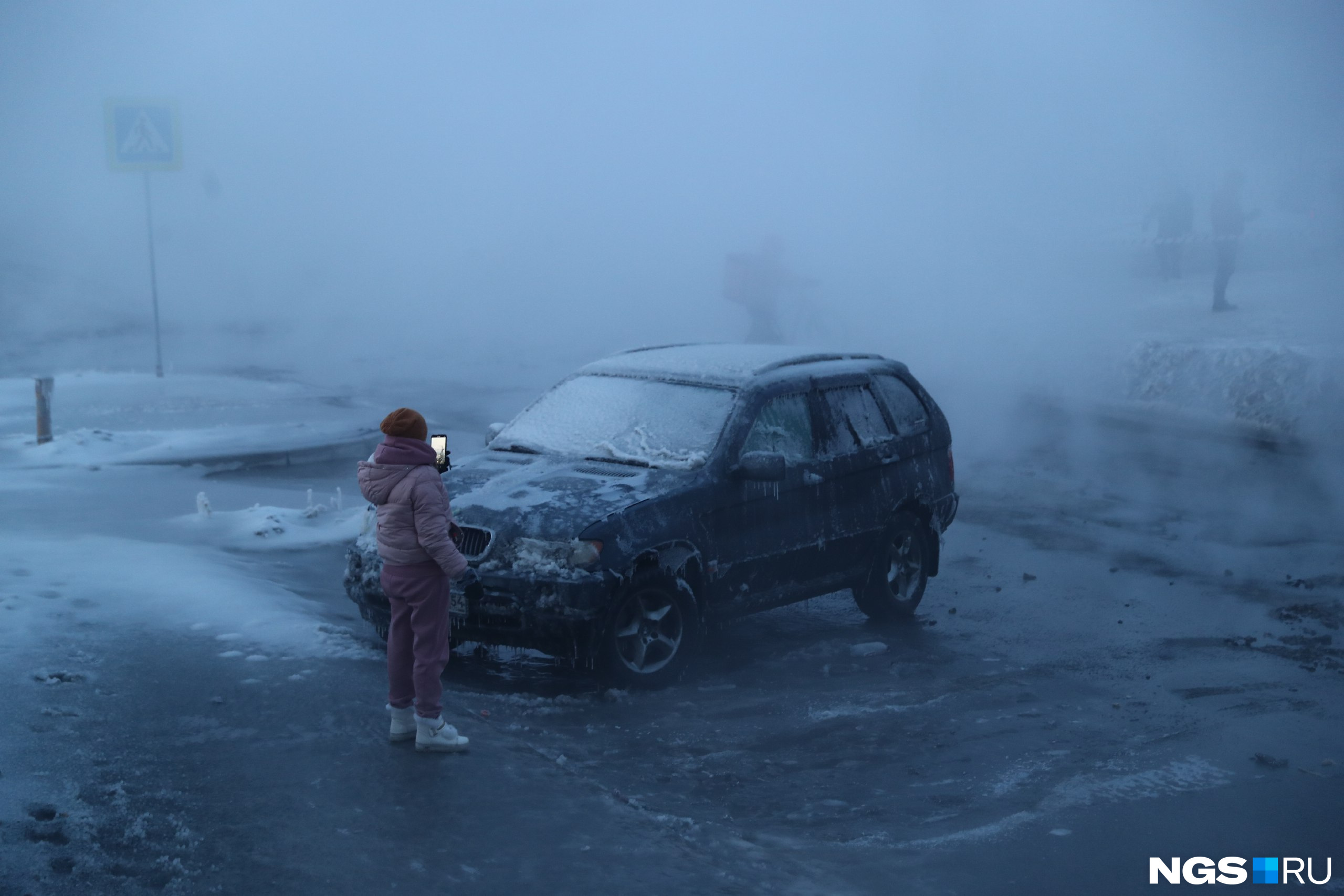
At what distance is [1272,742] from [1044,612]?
2406mm

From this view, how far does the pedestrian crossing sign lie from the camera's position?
17.9 meters

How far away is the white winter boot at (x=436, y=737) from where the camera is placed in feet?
17.3

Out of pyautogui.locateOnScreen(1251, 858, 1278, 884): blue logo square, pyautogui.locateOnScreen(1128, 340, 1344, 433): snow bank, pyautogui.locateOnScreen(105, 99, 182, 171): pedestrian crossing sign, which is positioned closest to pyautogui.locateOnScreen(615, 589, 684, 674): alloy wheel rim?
pyautogui.locateOnScreen(1251, 858, 1278, 884): blue logo square

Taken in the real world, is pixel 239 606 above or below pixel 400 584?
below

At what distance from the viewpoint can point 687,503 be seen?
655cm

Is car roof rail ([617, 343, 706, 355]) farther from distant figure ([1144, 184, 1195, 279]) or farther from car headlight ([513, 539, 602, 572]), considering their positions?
distant figure ([1144, 184, 1195, 279])

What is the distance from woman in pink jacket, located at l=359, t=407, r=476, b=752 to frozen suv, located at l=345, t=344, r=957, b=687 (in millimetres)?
836

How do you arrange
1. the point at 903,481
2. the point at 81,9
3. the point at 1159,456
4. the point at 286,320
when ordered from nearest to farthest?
the point at 903,481 < the point at 1159,456 < the point at 286,320 < the point at 81,9

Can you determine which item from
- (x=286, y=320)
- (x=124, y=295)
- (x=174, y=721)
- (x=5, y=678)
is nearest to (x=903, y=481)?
(x=174, y=721)

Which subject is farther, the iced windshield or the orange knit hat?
the iced windshield

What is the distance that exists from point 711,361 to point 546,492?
1.65 m

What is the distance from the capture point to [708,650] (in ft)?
23.9

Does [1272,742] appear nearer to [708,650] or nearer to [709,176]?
[708,650]

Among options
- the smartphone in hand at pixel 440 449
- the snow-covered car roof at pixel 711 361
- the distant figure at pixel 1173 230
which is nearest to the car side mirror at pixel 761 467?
the snow-covered car roof at pixel 711 361
